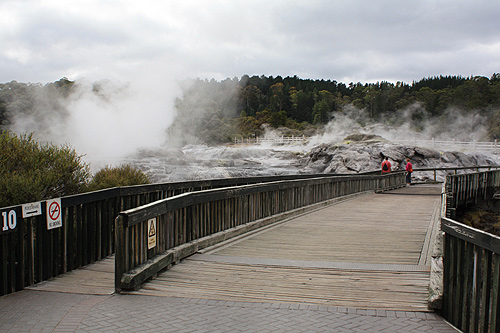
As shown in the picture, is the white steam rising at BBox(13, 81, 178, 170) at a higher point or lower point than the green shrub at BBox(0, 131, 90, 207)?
higher

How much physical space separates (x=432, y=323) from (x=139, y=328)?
278 centimetres

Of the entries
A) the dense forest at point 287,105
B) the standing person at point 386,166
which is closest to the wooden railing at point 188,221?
the standing person at point 386,166

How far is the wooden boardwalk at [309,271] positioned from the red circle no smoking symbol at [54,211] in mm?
812

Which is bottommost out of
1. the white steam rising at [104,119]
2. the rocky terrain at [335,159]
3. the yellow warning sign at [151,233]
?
the rocky terrain at [335,159]

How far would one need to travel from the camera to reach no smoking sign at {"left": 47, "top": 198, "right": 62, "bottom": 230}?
6.33m

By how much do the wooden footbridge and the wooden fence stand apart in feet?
0.05

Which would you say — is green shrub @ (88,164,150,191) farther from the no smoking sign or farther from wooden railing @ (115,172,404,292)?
the no smoking sign

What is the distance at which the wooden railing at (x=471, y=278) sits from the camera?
396 cm

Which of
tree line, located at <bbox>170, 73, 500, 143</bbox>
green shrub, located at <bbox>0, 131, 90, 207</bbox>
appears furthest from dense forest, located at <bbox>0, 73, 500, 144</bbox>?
green shrub, located at <bbox>0, 131, 90, 207</bbox>

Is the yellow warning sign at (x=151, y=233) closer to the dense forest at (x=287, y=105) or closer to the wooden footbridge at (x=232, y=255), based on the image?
the wooden footbridge at (x=232, y=255)

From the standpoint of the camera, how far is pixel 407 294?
5441mm

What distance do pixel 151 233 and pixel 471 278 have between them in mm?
3915

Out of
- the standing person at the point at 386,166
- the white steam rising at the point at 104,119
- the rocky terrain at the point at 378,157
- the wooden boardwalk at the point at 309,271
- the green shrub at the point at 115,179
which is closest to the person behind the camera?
the wooden boardwalk at the point at 309,271

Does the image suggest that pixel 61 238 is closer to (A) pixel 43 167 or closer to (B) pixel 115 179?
(A) pixel 43 167
